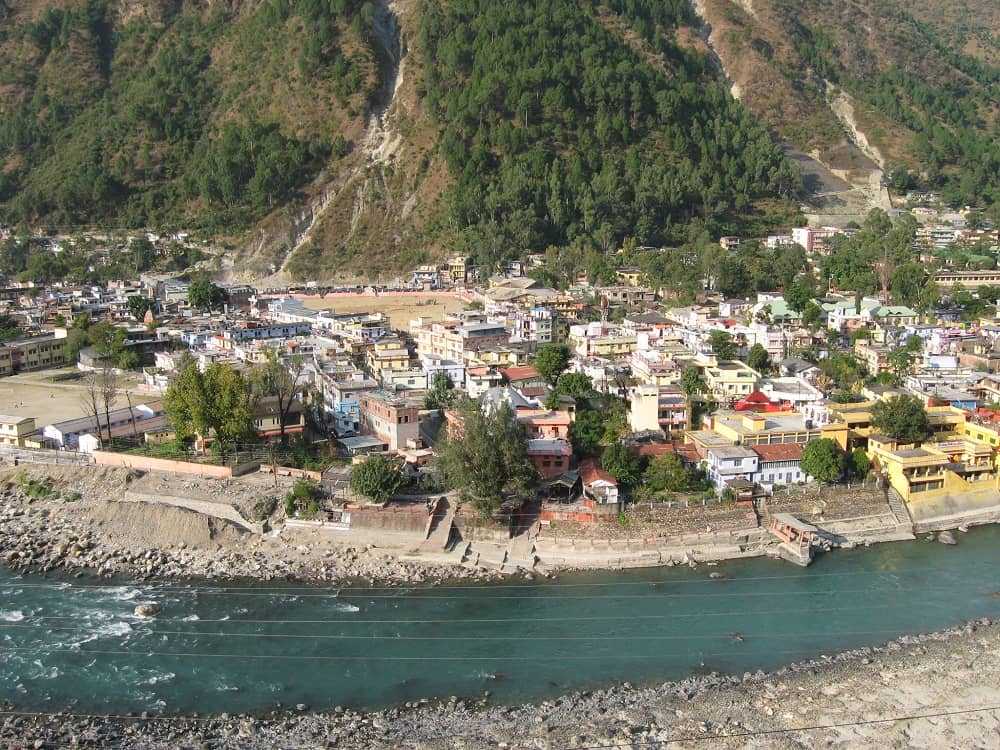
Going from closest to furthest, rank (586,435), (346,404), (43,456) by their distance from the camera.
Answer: (586,435) < (43,456) < (346,404)

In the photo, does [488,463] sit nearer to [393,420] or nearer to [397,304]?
[393,420]

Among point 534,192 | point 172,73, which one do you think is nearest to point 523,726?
point 534,192

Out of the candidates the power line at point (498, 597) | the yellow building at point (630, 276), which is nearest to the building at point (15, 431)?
the power line at point (498, 597)

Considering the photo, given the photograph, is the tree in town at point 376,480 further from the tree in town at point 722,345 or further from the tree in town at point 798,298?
the tree in town at point 798,298

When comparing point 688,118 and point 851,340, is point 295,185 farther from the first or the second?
point 851,340

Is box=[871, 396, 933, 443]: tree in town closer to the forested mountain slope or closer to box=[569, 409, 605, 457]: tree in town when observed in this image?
box=[569, 409, 605, 457]: tree in town

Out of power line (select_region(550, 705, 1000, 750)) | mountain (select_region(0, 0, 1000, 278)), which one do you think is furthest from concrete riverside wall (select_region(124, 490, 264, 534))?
mountain (select_region(0, 0, 1000, 278))

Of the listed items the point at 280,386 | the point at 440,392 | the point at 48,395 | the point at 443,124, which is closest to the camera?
the point at 280,386

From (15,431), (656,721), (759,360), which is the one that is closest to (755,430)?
(759,360)
